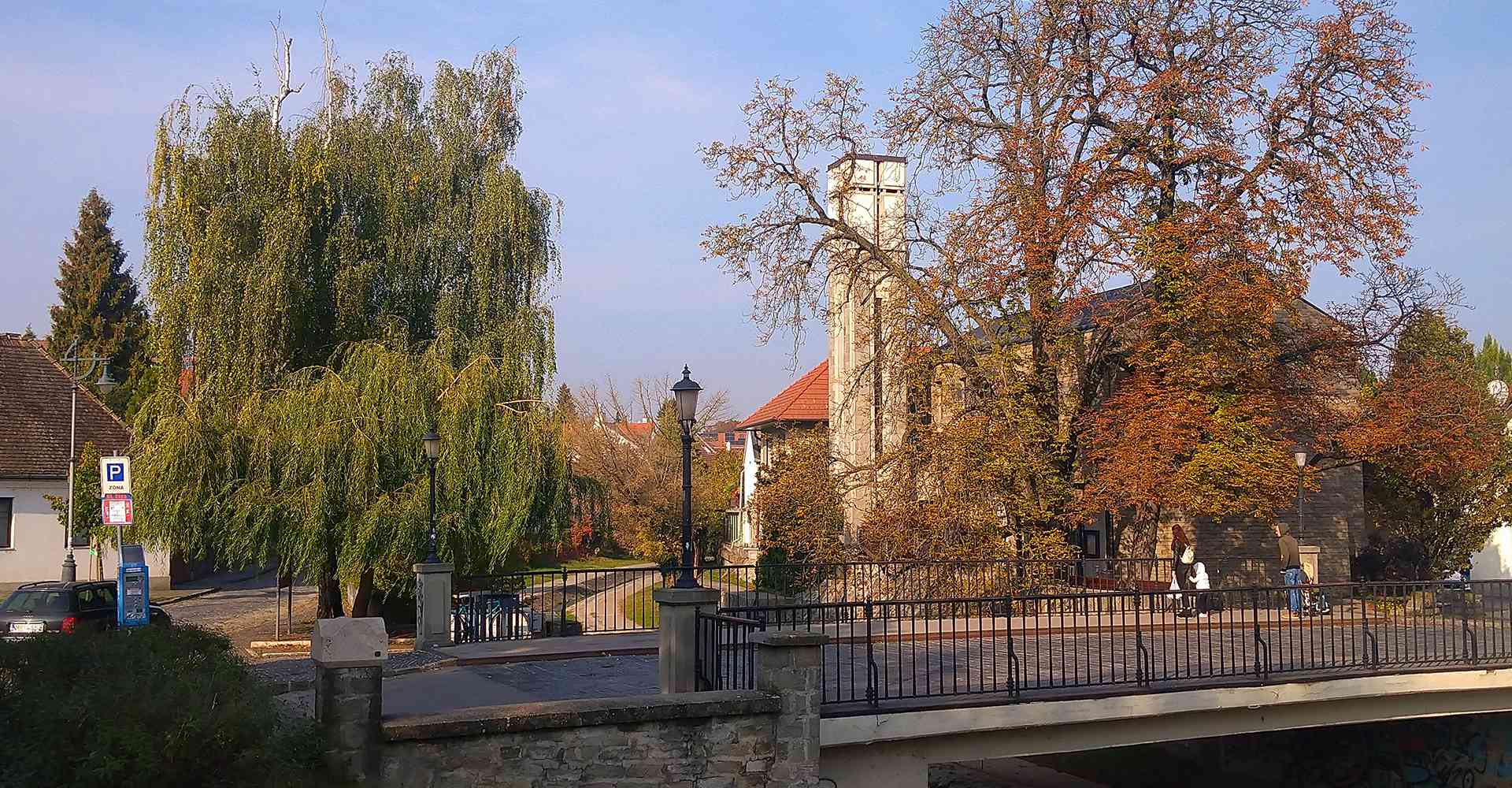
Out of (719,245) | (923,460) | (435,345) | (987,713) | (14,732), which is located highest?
(719,245)

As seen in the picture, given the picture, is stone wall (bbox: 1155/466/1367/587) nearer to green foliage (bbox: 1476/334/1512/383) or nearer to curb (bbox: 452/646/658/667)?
curb (bbox: 452/646/658/667)

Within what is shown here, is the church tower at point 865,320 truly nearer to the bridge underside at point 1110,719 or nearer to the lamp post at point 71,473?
the bridge underside at point 1110,719

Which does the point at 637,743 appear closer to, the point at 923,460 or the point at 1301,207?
the point at 923,460

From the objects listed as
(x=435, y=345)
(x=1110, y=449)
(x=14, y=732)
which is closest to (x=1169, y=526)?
(x=1110, y=449)

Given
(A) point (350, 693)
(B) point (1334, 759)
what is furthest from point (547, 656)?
(B) point (1334, 759)

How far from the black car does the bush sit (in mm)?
10852

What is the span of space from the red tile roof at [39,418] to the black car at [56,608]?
15.1 m

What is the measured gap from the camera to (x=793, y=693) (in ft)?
34.0

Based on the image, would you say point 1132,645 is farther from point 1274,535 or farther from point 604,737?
point 1274,535

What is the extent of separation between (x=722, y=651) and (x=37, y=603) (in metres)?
13.4

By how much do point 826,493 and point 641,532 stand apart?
2001cm

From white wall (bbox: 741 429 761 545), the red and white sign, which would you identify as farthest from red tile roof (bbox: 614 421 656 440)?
the red and white sign

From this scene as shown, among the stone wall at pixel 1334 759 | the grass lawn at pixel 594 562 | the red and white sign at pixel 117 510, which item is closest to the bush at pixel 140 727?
the red and white sign at pixel 117 510

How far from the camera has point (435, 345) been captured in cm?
2233
